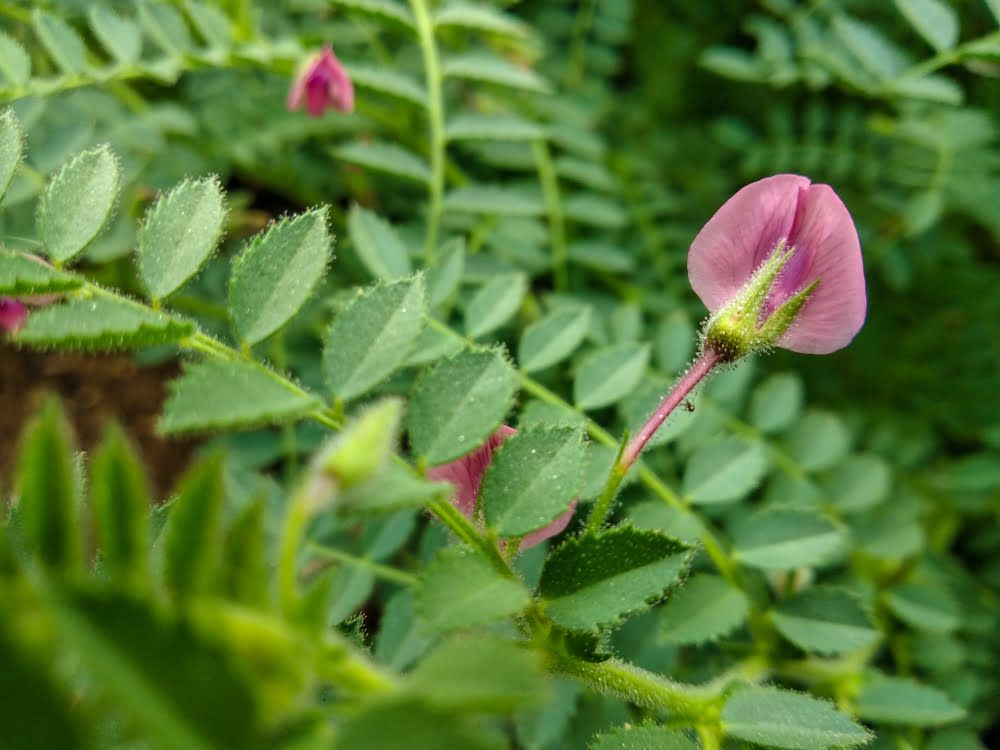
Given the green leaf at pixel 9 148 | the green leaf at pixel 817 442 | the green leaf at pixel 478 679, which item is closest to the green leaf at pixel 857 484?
the green leaf at pixel 817 442

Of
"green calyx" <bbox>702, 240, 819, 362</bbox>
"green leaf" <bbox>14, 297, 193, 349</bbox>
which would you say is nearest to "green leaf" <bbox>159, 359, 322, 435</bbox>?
"green leaf" <bbox>14, 297, 193, 349</bbox>

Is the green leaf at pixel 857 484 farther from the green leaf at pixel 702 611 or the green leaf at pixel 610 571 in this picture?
the green leaf at pixel 610 571

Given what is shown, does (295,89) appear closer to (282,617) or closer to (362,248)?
(362,248)

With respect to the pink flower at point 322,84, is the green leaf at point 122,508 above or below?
below

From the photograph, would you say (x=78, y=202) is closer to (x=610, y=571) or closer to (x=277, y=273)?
(x=277, y=273)

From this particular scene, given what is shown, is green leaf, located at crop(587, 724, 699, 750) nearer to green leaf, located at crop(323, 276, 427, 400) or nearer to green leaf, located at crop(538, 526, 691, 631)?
green leaf, located at crop(538, 526, 691, 631)

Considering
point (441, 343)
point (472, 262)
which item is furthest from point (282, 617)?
point (472, 262)

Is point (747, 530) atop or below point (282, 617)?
below
